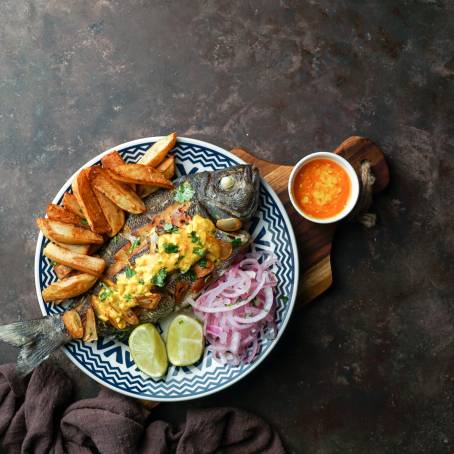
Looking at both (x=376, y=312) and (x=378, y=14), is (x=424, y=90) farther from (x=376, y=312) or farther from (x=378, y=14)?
(x=376, y=312)

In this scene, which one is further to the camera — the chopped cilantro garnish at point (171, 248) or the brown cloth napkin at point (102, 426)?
the brown cloth napkin at point (102, 426)

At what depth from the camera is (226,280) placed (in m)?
2.95

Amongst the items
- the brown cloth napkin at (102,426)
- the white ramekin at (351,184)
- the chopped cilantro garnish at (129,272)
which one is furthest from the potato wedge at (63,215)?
the white ramekin at (351,184)

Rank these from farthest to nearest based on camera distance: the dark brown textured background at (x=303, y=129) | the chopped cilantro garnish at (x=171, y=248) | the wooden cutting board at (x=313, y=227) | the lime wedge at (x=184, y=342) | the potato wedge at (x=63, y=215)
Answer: the dark brown textured background at (x=303, y=129)
the wooden cutting board at (x=313, y=227)
the lime wedge at (x=184, y=342)
the potato wedge at (x=63, y=215)
the chopped cilantro garnish at (x=171, y=248)

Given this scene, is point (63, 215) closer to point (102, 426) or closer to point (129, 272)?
point (129, 272)

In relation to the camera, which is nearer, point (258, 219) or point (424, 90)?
point (258, 219)

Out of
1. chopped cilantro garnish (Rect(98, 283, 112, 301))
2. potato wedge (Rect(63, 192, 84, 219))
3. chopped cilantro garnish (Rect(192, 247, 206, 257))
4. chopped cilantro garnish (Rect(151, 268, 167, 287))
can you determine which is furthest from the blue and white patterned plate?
chopped cilantro garnish (Rect(151, 268, 167, 287))

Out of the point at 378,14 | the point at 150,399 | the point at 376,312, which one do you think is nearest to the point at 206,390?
the point at 150,399

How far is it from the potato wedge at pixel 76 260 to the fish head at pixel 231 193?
647mm

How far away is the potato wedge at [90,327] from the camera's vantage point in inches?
112

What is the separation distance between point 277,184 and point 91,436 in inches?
71.8

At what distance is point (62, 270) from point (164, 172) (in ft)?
2.54

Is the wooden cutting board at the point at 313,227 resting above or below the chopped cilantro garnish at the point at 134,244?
below

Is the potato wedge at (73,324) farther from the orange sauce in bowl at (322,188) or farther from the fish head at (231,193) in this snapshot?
the orange sauce in bowl at (322,188)
